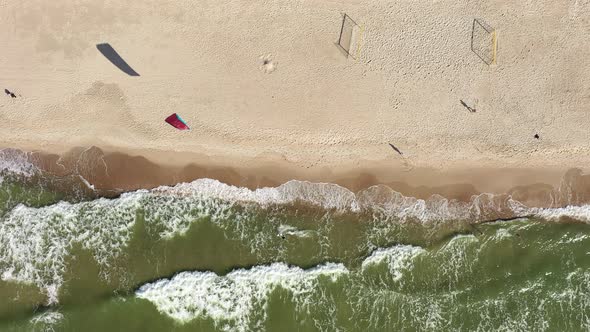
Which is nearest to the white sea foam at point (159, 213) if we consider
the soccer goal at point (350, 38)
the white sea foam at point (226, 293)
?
the white sea foam at point (226, 293)

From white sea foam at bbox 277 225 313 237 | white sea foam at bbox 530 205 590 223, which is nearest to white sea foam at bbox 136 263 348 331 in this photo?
white sea foam at bbox 277 225 313 237

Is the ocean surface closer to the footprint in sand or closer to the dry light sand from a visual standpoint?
the dry light sand

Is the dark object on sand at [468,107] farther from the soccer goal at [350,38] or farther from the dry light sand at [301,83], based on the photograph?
the soccer goal at [350,38]

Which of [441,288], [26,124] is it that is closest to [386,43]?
[441,288]

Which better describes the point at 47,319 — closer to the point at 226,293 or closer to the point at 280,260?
the point at 226,293

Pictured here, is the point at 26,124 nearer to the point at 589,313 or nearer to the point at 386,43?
the point at 386,43

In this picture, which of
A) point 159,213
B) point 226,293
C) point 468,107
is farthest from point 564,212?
point 159,213
